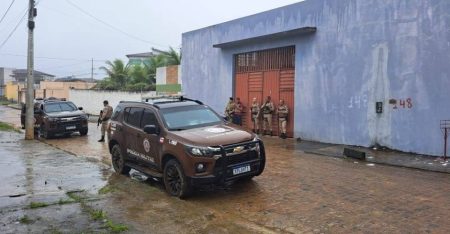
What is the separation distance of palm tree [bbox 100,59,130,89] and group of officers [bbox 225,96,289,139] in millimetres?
25413

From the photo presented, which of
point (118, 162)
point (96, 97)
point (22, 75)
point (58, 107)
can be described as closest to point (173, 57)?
point (96, 97)

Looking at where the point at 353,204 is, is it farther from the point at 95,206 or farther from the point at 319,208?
the point at 95,206

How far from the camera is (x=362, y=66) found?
13.9 meters

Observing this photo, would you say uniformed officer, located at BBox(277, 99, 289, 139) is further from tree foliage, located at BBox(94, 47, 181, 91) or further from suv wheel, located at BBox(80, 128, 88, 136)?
tree foliage, located at BBox(94, 47, 181, 91)

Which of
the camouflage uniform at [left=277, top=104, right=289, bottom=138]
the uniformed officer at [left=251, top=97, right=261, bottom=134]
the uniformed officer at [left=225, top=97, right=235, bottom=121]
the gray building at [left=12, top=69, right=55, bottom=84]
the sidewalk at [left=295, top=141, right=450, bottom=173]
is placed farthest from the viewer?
the gray building at [left=12, top=69, right=55, bottom=84]

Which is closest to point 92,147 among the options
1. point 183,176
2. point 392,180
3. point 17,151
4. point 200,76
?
point 17,151

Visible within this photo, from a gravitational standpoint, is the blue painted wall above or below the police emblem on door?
above

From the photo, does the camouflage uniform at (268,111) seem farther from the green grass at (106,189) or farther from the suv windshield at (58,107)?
the suv windshield at (58,107)

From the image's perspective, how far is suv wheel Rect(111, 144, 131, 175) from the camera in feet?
35.7

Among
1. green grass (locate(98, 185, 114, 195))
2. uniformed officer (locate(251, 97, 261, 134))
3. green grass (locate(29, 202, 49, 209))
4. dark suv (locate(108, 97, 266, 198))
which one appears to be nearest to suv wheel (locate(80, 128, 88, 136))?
uniformed officer (locate(251, 97, 261, 134))

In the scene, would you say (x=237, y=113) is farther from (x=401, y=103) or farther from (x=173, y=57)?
(x=173, y=57)

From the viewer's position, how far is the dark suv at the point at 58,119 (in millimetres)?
19734

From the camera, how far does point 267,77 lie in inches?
708

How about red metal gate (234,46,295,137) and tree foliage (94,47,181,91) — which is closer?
red metal gate (234,46,295,137)
